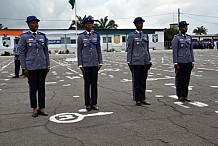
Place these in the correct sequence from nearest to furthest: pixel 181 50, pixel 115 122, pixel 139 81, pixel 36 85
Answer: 1. pixel 115 122
2. pixel 36 85
3. pixel 139 81
4. pixel 181 50

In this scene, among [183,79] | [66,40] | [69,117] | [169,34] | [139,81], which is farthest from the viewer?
[169,34]

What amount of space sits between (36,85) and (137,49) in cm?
257

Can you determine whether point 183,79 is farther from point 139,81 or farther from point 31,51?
point 31,51

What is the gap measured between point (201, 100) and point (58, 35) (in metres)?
61.2

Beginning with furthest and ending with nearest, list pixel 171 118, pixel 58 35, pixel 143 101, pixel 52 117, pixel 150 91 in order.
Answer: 1. pixel 58 35
2. pixel 150 91
3. pixel 143 101
4. pixel 52 117
5. pixel 171 118

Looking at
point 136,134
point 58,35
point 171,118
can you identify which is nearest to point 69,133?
point 136,134

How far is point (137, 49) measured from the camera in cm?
780

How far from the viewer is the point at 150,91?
32.8 ft

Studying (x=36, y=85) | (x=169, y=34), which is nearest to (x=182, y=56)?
(x=36, y=85)

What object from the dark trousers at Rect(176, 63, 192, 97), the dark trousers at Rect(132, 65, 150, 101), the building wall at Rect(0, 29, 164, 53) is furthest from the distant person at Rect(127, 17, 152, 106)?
the building wall at Rect(0, 29, 164, 53)

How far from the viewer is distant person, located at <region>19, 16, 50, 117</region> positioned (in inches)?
265

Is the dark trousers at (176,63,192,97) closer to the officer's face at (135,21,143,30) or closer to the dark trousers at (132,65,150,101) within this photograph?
the dark trousers at (132,65,150,101)

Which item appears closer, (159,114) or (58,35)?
(159,114)

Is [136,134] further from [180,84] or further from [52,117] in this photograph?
[180,84]
